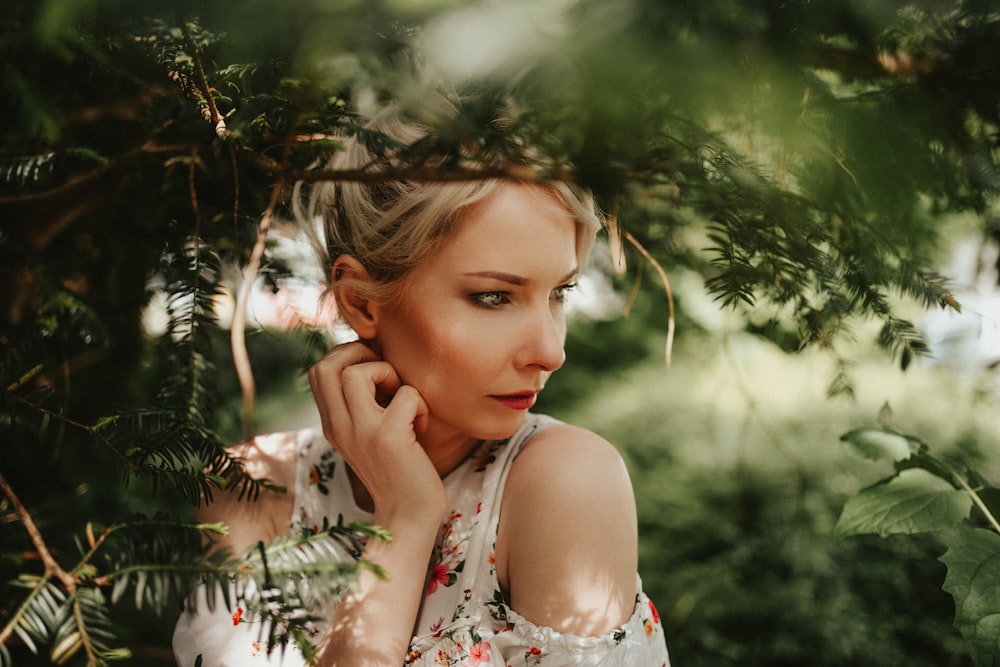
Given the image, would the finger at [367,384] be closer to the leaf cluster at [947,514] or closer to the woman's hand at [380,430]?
the woman's hand at [380,430]

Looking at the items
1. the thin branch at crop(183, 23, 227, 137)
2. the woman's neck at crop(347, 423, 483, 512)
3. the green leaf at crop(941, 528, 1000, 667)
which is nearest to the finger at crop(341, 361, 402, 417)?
the woman's neck at crop(347, 423, 483, 512)

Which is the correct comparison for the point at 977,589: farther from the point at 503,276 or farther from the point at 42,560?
the point at 42,560

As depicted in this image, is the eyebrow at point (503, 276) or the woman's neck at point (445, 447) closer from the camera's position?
the eyebrow at point (503, 276)

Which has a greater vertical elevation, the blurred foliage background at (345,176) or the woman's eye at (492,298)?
the blurred foliage background at (345,176)

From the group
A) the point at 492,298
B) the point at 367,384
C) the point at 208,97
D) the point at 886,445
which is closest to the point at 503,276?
the point at 492,298

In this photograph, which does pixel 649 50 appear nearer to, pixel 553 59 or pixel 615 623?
pixel 553 59

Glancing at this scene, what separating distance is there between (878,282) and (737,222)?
0.23m

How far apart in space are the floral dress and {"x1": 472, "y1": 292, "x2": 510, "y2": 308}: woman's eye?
359 millimetres

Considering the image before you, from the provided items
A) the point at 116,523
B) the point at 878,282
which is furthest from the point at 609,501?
the point at 116,523

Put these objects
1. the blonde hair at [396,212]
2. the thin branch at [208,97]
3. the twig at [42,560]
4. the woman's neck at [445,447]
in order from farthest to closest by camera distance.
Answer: the woman's neck at [445,447]
the blonde hair at [396,212]
the thin branch at [208,97]
the twig at [42,560]

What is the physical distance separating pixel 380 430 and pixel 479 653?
1.46 feet

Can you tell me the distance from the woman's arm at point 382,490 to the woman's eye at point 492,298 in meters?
0.24

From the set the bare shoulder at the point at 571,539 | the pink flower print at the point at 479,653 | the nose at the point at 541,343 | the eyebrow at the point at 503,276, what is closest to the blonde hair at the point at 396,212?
the eyebrow at the point at 503,276

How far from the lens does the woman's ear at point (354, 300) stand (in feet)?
4.93
